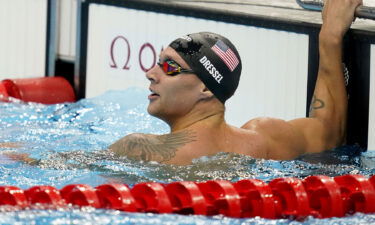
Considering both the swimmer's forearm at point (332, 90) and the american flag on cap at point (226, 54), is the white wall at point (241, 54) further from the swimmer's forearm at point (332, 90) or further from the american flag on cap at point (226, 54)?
the american flag on cap at point (226, 54)

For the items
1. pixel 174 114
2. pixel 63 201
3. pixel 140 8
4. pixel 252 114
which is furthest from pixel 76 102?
pixel 63 201

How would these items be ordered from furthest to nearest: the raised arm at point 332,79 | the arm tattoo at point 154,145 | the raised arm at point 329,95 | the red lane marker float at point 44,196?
the raised arm at point 332,79 → the raised arm at point 329,95 → the arm tattoo at point 154,145 → the red lane marker float at point 44,196

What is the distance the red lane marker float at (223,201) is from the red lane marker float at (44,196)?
49 cm

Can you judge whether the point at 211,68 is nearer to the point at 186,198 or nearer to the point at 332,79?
the point at 332,79

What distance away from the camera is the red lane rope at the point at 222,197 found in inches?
111

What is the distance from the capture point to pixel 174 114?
355 cm

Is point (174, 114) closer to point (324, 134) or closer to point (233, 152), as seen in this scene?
point (233, 152)

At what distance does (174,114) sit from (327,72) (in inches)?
32.1

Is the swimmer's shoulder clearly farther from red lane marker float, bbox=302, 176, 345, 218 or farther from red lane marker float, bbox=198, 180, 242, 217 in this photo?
red lane marker float, bbox=198, 180, 242, 217

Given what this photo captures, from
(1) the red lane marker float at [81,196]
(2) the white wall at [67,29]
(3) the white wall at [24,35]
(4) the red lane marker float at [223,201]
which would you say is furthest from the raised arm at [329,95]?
(3) the white wall at [24,35]

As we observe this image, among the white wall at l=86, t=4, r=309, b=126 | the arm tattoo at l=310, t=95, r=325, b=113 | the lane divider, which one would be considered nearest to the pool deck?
the white wall at l=86, t=4, r=309, b=126

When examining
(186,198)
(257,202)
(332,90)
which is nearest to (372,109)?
(332,90)

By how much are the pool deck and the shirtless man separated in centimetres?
71

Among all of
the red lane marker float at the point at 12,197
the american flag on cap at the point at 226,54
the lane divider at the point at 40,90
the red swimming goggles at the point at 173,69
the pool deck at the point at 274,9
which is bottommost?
the lane divider at the point at 40,90
